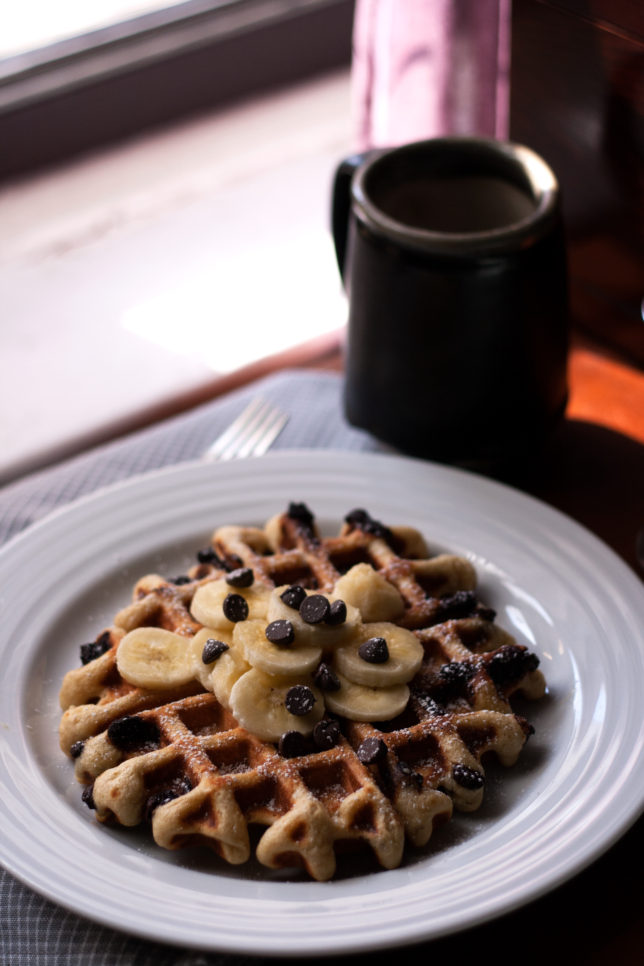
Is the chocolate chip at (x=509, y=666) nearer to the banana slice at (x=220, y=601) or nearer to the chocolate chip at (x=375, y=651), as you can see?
the chocolate chip at (x=375, y=651)

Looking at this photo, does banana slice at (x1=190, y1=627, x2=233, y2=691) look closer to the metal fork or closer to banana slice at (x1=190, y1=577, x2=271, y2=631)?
banana slice at (x1=190, y1=577, x2=271, y2=631)

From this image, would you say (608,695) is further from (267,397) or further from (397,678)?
(267,397)

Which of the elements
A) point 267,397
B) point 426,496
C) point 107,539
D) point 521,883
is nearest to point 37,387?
point 267,397

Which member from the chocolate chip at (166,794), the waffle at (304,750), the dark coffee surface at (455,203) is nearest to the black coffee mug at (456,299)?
the dark coffee surface at (455,203)

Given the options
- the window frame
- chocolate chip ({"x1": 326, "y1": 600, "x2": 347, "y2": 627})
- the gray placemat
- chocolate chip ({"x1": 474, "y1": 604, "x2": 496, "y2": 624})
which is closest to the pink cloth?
the gray placemat

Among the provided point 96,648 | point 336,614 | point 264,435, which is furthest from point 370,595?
point 264,435

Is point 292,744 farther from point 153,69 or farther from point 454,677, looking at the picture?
point 153,69
